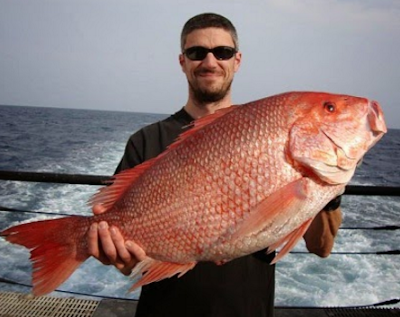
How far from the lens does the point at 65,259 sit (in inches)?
67.2

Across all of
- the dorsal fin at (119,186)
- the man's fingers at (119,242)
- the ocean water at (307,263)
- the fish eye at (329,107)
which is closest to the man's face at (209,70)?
the dorsal fin at (119,186)

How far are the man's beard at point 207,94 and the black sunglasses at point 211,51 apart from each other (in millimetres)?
193

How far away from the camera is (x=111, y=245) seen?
1673mm

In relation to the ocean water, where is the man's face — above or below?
above

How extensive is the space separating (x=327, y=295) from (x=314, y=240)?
430 cm

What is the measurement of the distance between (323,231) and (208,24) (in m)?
1.58

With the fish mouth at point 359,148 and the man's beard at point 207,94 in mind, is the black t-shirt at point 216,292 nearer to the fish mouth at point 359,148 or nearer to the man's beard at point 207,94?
the fish mouth at point 359,148

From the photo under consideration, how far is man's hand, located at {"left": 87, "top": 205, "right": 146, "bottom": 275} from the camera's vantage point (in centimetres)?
165

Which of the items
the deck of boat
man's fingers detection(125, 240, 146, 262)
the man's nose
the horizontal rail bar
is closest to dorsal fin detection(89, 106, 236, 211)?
man's fingers detection(125, 240, 146, 262)

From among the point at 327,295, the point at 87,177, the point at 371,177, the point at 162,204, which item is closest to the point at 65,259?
the point at 162,204

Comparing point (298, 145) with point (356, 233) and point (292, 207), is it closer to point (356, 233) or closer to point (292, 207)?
point (292, 207)

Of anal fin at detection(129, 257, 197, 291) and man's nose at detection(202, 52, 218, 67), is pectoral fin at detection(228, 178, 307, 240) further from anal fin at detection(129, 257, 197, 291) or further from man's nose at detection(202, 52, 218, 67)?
man's nose at detection(202, 52, 218, 67)

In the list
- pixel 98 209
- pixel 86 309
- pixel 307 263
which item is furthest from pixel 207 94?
pixel 307 263

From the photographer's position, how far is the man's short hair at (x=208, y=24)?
2574 mm
